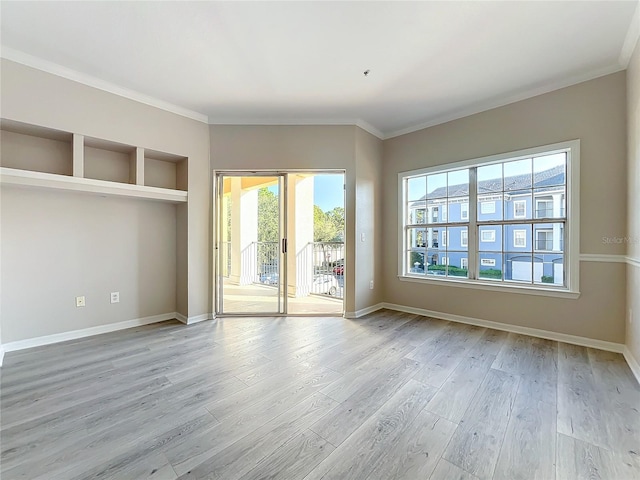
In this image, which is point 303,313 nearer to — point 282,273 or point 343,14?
point 282,273

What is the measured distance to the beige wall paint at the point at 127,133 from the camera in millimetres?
2494

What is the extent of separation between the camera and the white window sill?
9.56ft

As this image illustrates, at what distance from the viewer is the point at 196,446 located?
4.71 ft

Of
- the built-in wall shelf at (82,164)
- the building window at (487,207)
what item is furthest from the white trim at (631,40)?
the built-in wall shelf at (82,164)

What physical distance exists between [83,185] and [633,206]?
5.17 meters

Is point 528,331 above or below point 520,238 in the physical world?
below

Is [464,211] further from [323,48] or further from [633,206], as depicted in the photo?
[323,48]

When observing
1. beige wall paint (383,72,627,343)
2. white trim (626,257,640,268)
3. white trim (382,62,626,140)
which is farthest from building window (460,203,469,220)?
white trim (626,257,640,268)

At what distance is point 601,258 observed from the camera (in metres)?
2.69

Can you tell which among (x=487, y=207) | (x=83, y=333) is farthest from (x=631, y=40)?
(x=83, y=333)

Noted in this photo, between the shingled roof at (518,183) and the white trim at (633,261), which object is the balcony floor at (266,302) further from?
the white trim at (633,261)

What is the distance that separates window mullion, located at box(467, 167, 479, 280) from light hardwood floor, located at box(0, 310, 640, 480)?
1035 mm

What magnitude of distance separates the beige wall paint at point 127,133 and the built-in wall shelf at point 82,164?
0.10 meters

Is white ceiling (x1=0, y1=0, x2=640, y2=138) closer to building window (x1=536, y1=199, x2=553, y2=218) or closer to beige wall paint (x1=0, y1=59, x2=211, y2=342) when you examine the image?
beige wall paint (x1=0, y1=59, x2=211, y2=342)
